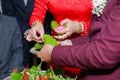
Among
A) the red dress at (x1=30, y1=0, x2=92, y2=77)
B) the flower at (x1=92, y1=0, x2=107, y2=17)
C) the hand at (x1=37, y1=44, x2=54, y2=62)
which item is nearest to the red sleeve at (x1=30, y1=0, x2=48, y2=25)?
the red dress at (x1=30, y1=0, x2=92, y2=77)

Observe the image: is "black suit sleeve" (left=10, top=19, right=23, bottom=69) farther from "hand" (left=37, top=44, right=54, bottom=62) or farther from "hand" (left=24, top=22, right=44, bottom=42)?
"hand" (left=37, top=44, right=54, bottom=62)

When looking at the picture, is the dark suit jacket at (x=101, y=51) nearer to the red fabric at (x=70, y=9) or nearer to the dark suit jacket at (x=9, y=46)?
the red fabric at (x=70, y=9)

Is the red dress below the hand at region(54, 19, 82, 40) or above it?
above

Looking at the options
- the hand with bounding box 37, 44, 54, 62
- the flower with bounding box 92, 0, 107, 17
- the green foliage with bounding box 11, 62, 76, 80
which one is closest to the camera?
the hand with bounding box 37, 44, 54, 62

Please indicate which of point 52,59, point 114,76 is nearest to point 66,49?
point 52,59

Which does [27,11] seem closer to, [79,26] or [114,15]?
[79,26]

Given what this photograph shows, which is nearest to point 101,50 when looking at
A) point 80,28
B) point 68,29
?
point 68,29

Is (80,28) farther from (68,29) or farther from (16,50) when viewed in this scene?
(16,50)

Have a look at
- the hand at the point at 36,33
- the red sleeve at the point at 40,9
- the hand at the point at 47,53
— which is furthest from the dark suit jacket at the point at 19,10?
the hand at the point at 47,53

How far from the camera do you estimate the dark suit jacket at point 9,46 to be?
2168mm

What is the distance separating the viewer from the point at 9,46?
219 centimetres

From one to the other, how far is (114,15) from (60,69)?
1.73 ft

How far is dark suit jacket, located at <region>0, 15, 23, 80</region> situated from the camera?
217cm

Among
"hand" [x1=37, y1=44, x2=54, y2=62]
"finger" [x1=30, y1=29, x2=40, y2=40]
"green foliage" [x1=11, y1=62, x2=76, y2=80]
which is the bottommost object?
"green foliage" [x1=11, y1=62, x2=76, y2=80]
